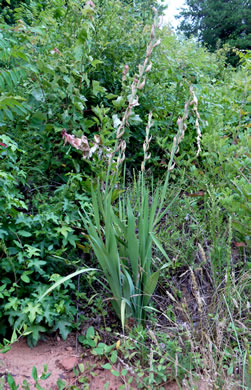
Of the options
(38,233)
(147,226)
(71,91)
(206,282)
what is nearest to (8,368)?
(38,233)

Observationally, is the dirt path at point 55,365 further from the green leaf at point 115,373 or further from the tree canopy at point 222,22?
the tree canopy at point 222,22

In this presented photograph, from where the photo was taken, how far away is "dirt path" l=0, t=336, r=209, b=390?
59.2 inches

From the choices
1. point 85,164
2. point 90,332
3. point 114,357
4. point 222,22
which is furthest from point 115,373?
point 222,22

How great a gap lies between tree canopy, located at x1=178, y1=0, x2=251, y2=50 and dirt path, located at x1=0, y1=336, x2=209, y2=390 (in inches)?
887

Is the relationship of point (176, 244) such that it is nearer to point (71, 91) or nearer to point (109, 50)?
point (71, 91)

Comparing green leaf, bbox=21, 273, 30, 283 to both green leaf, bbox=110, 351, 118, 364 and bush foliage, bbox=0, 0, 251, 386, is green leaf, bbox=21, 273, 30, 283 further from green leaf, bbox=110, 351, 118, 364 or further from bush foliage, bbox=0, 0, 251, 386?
green leaf, bbox=110, 351, 118, 364

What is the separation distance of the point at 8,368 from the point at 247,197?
1.65m

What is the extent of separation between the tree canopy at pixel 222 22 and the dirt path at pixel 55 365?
74.0ft

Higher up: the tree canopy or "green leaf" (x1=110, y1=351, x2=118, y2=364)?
the tree canopy

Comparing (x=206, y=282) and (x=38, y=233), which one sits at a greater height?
(x=38, y=233)

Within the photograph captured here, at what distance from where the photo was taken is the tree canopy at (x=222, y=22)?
73.3 feet

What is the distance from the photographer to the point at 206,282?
201 centimetres

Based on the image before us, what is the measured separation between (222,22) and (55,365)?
2792 centimetres

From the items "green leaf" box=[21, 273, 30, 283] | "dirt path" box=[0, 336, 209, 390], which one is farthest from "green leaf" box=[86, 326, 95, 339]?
"green leaf" box=[21, 273, 30, 283]
